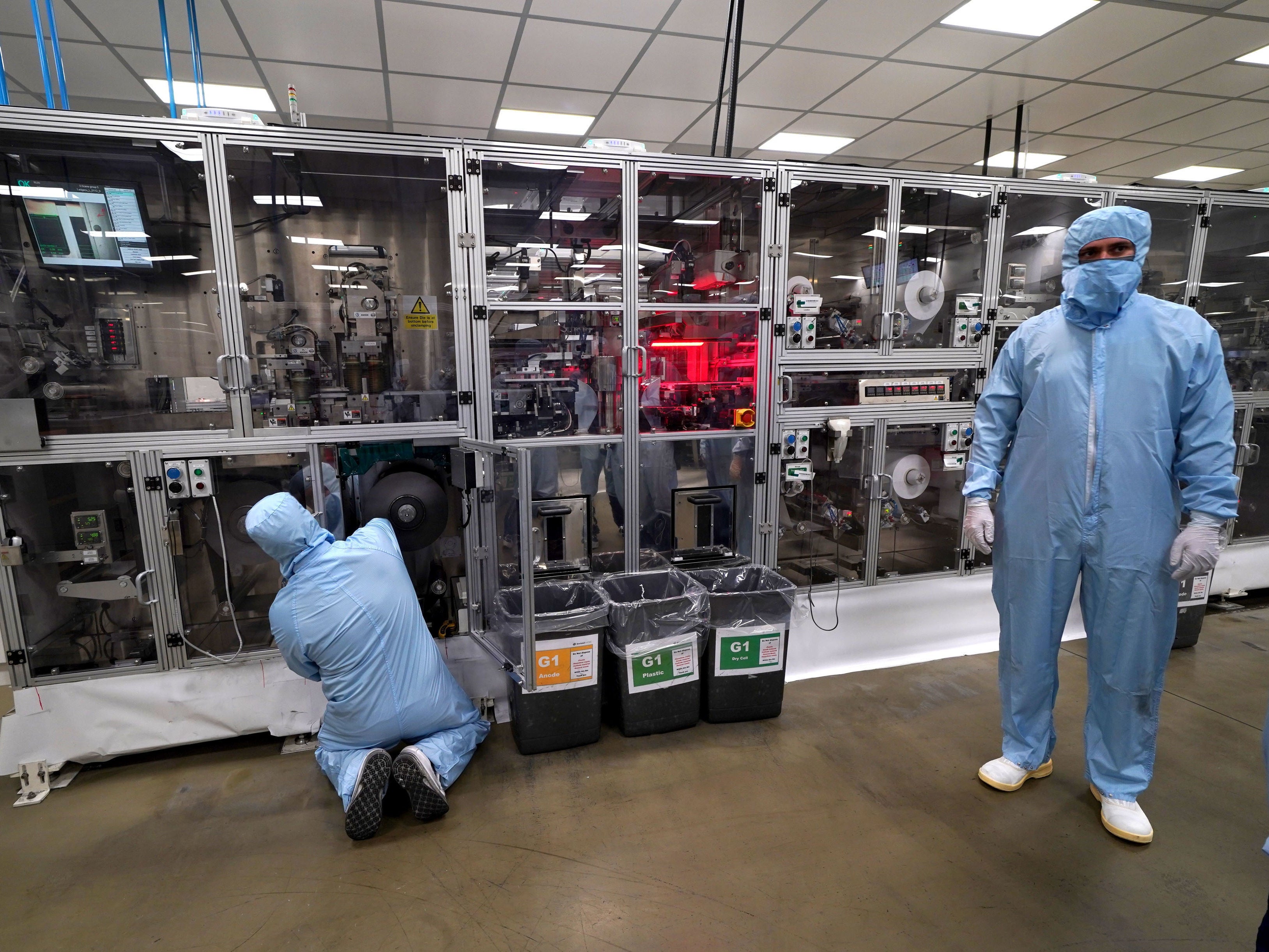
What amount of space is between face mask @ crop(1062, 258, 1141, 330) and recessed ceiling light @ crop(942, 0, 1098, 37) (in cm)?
190

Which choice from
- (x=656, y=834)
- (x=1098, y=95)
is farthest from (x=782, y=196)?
(x=1098, y=95)

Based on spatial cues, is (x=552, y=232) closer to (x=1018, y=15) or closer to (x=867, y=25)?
(x=867, y=25)

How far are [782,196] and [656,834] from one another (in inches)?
101

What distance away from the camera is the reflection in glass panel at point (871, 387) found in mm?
2855

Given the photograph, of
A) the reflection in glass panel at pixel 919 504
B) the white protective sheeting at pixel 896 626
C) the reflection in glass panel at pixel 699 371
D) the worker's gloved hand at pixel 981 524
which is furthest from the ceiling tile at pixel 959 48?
the white protective sheeting at pixel 896 626

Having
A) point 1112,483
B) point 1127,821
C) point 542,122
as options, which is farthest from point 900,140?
point 1127,821

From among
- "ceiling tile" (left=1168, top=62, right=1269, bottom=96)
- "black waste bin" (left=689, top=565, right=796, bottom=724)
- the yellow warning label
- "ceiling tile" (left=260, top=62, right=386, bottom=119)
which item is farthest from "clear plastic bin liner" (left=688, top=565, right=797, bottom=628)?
"ceiling tile" (left=1168, top=62, right=1269, bottom=96)

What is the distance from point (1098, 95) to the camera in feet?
12.6

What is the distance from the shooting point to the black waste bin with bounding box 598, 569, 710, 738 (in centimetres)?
227

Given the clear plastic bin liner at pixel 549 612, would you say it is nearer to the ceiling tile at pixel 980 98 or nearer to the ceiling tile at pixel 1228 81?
the ceiling tile at pixel 980 98

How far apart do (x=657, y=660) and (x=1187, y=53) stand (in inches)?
174

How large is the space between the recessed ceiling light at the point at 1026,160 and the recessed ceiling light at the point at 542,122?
348 cm

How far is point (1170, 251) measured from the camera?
3293mm

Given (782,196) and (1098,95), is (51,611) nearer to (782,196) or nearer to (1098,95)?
(782,196)
